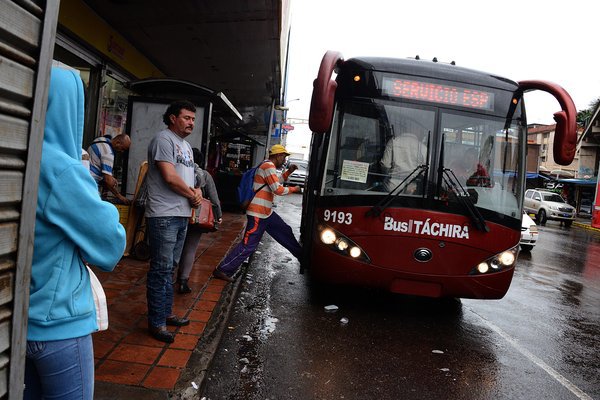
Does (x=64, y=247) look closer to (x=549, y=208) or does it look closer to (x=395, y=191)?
(x=395, y=191)

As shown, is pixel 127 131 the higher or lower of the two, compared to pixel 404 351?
higher

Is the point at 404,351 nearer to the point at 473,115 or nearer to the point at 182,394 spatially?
the point at 182,394

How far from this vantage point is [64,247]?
1.55 m

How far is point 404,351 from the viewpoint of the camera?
4.45m

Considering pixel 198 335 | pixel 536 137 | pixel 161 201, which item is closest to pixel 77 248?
pixel 161 201

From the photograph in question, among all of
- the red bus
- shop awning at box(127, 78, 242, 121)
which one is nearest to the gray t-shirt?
the red bus

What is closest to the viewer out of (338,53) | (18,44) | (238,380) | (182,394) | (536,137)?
(18,44)

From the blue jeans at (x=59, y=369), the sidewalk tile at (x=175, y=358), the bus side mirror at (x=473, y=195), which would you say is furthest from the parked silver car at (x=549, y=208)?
the blue jeans at (x=59, y=369)

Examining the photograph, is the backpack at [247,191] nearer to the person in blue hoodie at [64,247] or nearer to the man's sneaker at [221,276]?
the man's sneaker at [221,276]

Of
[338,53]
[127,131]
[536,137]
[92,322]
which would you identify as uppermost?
[536,137]

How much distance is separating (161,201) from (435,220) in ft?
9.16

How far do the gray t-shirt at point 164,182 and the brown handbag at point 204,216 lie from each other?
3.67ft

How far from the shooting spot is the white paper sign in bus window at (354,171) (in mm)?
5141

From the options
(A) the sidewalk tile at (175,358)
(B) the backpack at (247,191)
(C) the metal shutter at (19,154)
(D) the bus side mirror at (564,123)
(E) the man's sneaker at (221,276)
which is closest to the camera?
(C) the metal shutter at (19,154)
